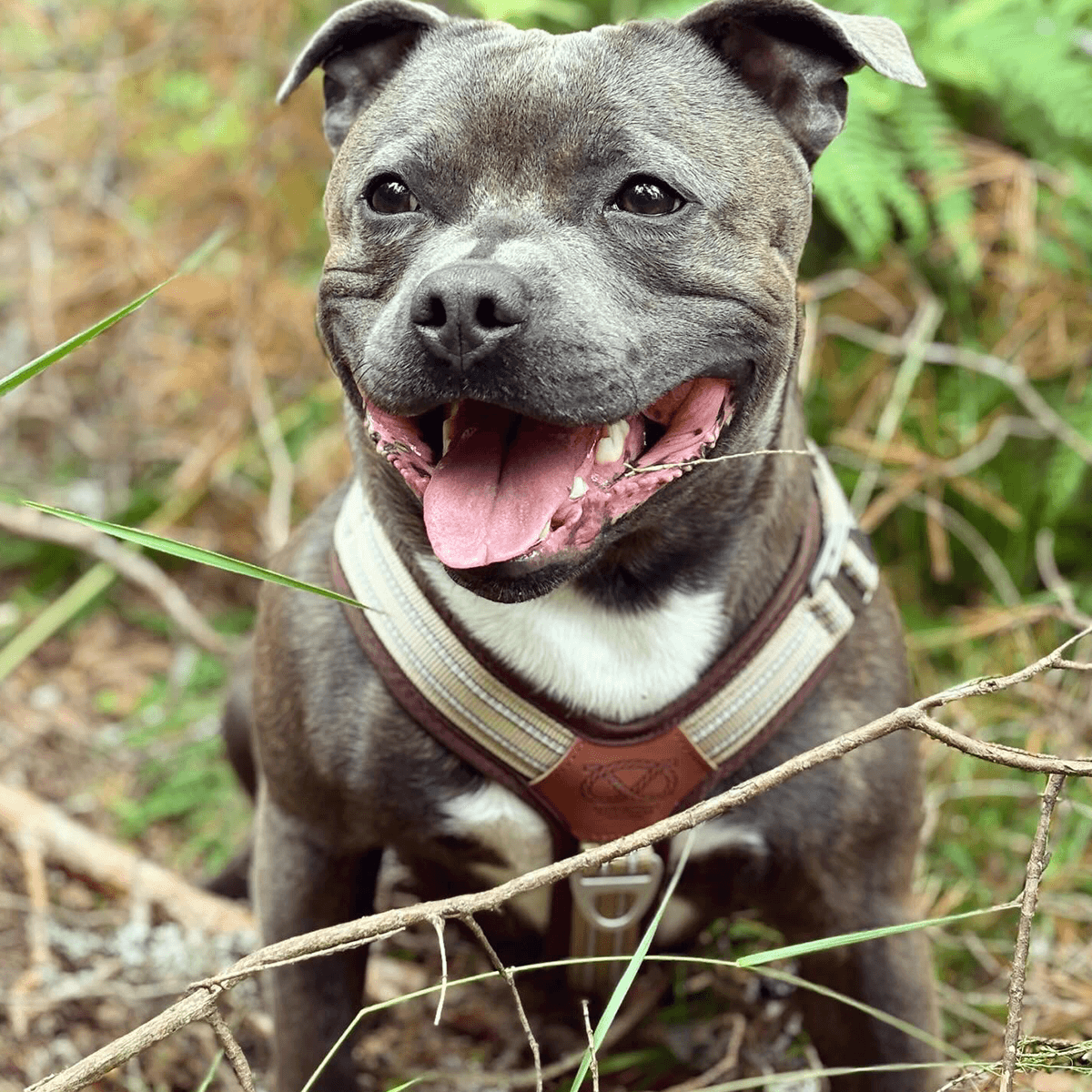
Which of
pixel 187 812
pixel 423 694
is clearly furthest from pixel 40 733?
pixel 423 694

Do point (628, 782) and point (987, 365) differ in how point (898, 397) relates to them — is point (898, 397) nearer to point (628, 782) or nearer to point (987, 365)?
point (987, 365)

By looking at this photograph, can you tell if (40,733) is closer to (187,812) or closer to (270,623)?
(187,812)

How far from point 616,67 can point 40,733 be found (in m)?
2.70

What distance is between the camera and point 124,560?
14.8 feet

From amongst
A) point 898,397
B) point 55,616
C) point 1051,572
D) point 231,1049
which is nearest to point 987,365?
point 898,397

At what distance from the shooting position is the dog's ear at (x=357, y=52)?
2.46 meters

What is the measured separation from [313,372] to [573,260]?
2855 mm

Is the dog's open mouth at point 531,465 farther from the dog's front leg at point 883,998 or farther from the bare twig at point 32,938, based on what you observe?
the bare twig at point 32,938

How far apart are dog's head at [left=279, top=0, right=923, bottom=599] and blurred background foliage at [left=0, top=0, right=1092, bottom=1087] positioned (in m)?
1.16

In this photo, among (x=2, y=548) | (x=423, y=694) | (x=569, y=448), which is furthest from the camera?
(x=2, y=548)

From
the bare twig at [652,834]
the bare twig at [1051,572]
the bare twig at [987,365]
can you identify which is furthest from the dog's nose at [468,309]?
the bare twig at [987,365]

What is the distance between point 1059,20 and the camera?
411cm

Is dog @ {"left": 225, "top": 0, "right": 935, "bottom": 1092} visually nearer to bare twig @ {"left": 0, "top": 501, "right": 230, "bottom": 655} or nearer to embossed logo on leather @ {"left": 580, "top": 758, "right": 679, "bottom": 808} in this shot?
embossed logo on leather @ {"left": 580, "top": 758, "right": 679, "bottom": 808}

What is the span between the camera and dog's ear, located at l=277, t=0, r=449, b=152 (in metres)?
2.46
